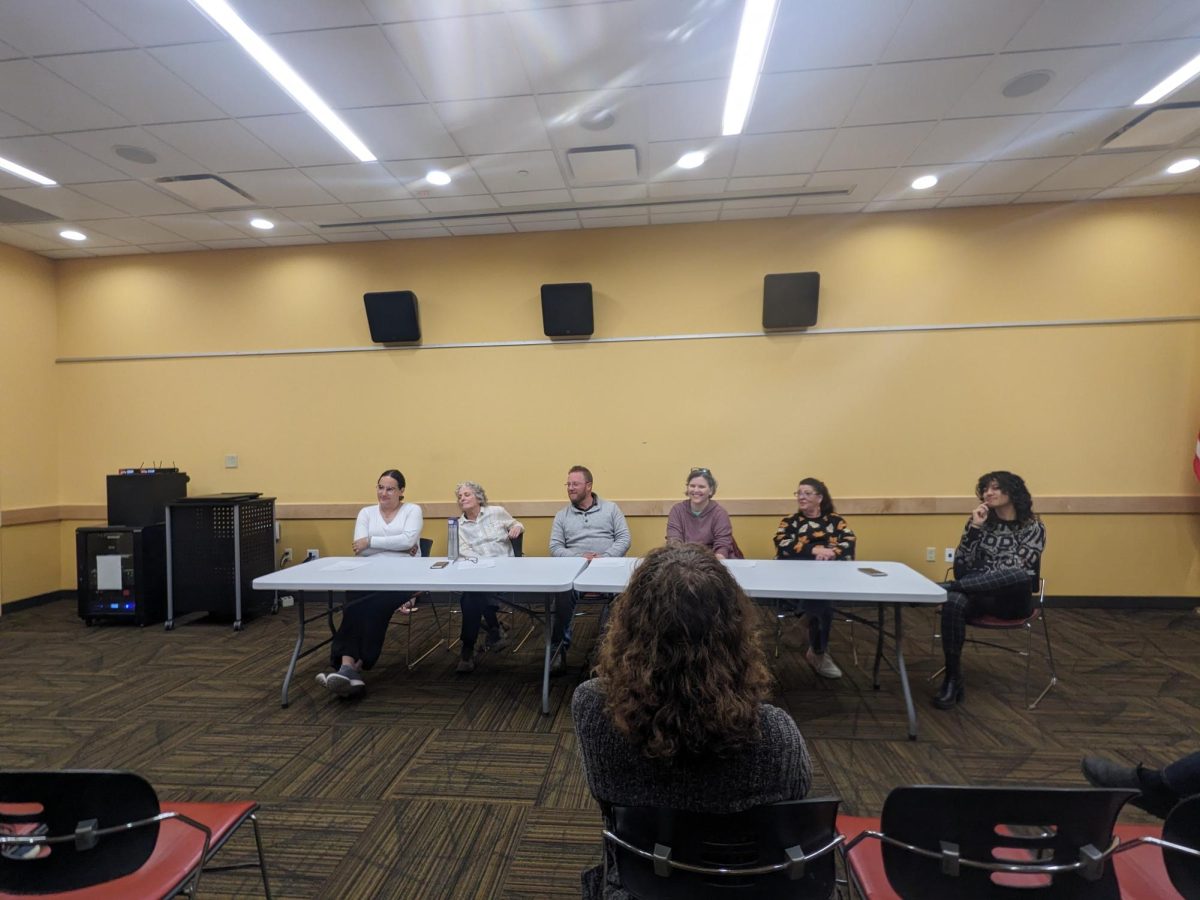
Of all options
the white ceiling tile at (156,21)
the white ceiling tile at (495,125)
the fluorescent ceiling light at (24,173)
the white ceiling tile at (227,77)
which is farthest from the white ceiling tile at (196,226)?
the white ceiling tile at (495,125)

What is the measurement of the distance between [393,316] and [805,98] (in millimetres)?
3529

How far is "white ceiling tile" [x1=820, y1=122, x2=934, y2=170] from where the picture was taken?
3371mm

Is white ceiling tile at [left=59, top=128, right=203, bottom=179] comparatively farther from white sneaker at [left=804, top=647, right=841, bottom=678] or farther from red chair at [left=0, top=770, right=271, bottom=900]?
white sneaker at [left=804, top=647, right=841, bottom=678]

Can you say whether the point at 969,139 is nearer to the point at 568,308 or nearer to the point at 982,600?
the point at 982,600

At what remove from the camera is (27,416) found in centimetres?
499

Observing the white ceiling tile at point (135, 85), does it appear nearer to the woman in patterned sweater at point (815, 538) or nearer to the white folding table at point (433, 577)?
the white folding table at point (433, 577)

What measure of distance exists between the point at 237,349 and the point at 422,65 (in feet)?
11.7

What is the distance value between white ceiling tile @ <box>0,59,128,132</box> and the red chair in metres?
3.33

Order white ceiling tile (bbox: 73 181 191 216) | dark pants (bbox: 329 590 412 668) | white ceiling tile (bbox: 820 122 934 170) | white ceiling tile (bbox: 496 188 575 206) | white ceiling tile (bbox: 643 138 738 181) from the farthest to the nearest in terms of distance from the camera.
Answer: white ceiling tile (bbox: 496 188 575 206)
white ceiling tile (bbox: 73 181 191 216)
white ceiling tile (bbox: 643 138 738 181)
white ceiling tile (bbox: 820 122 934 170)
dark pants (bbox: 329 590 412 668)

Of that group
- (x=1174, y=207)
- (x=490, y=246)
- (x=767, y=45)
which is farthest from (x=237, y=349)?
(x=1174, y=207)

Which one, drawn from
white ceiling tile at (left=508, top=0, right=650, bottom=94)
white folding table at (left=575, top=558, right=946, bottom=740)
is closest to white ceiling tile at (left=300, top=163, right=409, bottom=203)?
white ceiling tile at (left=508, top=0, right=650, bottom=94)

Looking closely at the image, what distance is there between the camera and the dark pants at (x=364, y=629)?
3.25 m

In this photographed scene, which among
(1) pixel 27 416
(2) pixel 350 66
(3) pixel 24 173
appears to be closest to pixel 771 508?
(2) pixel 350 66

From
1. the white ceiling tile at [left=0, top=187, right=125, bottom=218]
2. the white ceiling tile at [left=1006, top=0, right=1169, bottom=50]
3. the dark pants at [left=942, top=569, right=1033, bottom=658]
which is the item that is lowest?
the dark pants at [left=942, top=569, right=1033, bottom=658]
